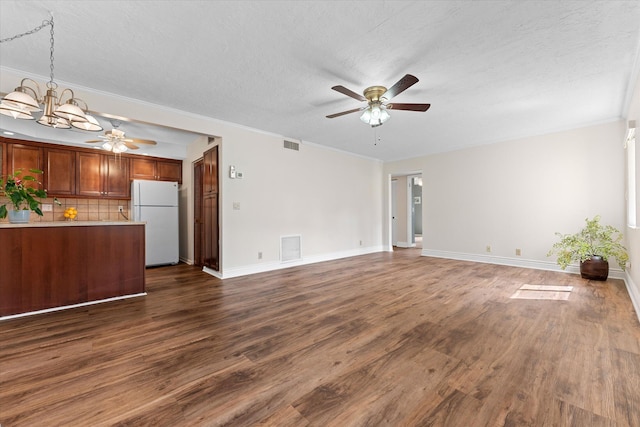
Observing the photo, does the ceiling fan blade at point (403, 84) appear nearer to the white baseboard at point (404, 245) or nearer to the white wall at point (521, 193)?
the white wall at point (521, 193)

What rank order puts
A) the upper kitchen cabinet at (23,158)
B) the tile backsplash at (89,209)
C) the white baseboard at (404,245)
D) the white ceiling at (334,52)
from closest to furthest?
the white ceiling at (334,52) → the upper kitchen cabinet at (23,158) → the tile backsplash at (89,209) → the white baseboard at (404,245)

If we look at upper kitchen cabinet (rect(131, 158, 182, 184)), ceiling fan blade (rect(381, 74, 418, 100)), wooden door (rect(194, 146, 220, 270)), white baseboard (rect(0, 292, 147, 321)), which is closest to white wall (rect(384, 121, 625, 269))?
ceiling fan blade (rect(381, 74, 418, 100))

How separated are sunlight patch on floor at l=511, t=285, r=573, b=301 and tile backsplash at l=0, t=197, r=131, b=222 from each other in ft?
23.2

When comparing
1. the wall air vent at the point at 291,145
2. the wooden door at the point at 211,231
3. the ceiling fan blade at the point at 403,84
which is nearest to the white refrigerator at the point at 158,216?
the wooden door at the point at 211,231

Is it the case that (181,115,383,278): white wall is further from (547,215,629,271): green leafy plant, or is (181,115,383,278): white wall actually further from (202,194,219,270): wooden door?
(547,215,629,271): green leafy plant

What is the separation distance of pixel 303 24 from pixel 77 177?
Answer: 17.1 ft

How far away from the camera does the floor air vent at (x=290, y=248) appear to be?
510cm

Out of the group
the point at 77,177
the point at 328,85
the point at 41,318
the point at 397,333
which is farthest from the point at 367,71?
the point at 77,177

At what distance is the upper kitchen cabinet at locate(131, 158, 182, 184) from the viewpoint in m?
5.35

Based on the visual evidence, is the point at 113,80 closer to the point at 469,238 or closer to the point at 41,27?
the point at 41,27

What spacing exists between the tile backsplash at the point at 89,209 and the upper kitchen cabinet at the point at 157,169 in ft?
2.21

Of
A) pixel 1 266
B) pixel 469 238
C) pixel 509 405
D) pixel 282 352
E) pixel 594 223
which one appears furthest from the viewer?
pixel 469 238

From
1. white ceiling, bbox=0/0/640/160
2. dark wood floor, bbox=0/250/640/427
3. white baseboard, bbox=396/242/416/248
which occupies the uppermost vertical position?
white ceiling, bbox=0/0/640/160

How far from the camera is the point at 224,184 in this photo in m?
4.32
